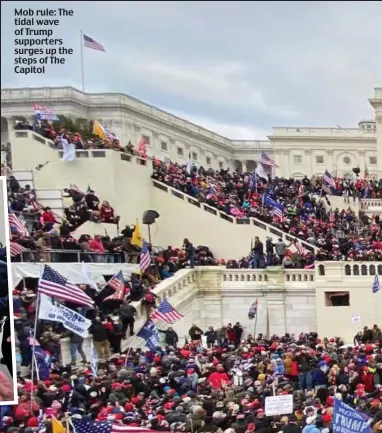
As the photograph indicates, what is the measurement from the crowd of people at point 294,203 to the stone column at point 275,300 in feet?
7.58

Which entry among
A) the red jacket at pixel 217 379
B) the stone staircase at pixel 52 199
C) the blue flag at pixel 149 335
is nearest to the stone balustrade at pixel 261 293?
the stone staircase at pixel 52 199

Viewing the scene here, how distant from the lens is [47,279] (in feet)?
63.4

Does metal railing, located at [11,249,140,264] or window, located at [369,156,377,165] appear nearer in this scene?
metal railing, located at [11,249,140,264]

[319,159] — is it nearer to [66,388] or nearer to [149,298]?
[149,298]

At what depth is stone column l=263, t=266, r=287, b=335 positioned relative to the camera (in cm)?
2972

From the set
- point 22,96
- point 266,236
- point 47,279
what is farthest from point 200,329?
point 22,96

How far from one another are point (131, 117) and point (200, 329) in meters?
27.8

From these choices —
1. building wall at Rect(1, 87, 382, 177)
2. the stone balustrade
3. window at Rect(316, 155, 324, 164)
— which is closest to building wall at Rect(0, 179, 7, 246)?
the stone balustrade

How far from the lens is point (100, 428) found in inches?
579

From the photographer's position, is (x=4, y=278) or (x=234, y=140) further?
(x=234, y=140)

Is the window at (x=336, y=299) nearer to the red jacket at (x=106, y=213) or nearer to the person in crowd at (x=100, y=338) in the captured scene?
the person in crowd at (x=100, y=338)

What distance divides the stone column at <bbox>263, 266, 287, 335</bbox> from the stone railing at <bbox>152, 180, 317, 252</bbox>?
127 inches

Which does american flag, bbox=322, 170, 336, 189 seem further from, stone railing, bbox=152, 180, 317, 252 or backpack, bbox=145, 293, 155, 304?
backpack, bbox=145, 293, 155, 304

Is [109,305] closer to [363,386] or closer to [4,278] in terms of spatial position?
[363,386]
